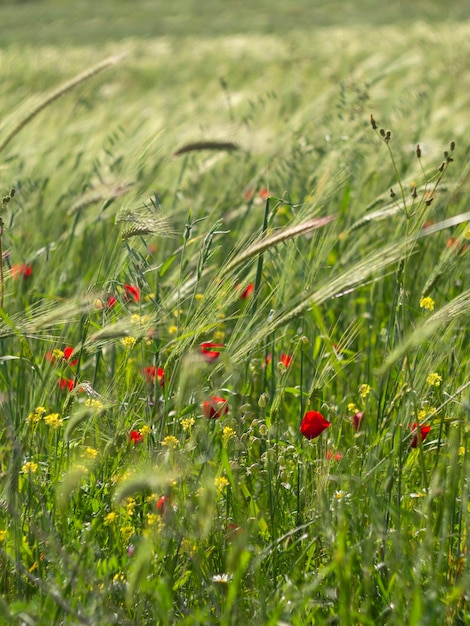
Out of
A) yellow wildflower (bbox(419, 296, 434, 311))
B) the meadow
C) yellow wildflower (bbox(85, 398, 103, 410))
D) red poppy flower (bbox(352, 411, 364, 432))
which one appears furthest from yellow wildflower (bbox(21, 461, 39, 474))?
yellow wildflower (bbox(419, 296, 434, 311))

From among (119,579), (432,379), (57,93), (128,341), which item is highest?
(57,93)

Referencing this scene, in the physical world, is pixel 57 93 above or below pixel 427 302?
above

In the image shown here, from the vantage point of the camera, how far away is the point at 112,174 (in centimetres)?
234

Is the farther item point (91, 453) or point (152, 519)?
point (91, 453)

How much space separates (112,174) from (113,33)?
1859 cm

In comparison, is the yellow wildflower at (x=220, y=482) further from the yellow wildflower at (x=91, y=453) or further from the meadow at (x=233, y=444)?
the yellow wildflower at (x=91, y=453)

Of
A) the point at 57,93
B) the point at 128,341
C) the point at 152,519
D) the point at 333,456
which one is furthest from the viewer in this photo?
the point at 57,93

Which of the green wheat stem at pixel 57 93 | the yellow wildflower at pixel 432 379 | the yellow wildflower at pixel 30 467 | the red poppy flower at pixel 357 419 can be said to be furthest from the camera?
the green wheat stem at pixel 57 93

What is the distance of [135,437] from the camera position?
1304 millimetres

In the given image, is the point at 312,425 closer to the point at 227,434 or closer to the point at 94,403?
the point at 227,434

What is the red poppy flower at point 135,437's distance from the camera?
1.30 metres

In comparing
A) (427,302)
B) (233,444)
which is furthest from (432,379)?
(233,444)

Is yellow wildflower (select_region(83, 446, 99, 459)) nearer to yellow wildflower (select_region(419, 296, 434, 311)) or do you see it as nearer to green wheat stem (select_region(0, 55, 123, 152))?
yellow wildflower (select_region(419, 296, 434, 311))

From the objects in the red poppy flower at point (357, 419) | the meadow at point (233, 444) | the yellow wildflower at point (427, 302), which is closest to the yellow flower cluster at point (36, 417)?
the meadow at point (233, 444)
